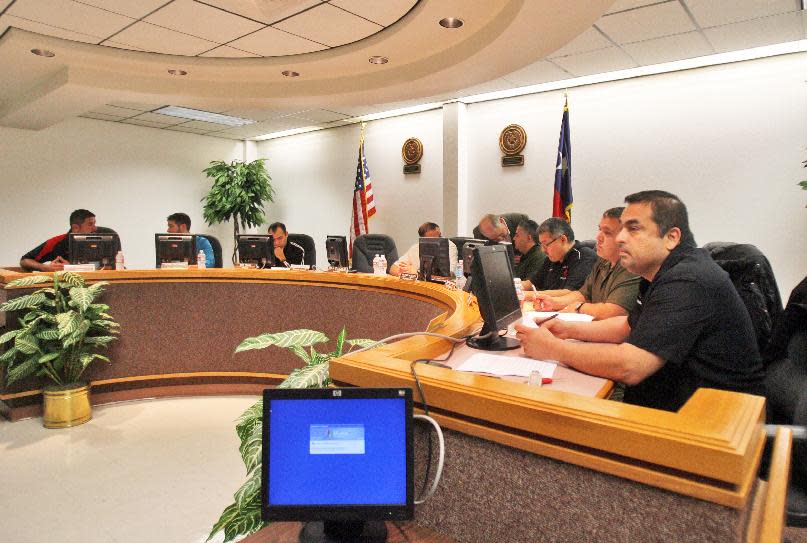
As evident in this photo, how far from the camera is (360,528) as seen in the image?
0.94m

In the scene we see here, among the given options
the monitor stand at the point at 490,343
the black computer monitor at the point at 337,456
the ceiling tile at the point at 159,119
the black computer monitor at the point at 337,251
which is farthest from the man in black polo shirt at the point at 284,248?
the black computer monitor at the point at 337,456

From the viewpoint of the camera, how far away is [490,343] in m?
1.66

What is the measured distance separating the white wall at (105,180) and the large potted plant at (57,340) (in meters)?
3.88

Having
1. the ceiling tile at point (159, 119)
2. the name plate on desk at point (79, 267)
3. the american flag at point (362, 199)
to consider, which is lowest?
the name plate on desk at point (79, 267)

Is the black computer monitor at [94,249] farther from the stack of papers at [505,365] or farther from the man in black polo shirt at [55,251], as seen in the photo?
the stack of papers at [505,365]

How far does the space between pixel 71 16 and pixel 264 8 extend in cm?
152

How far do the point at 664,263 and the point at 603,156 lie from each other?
385cm

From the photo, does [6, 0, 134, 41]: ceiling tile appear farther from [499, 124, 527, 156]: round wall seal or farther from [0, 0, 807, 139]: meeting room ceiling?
[499, 124, 527, 156]: round wall seal

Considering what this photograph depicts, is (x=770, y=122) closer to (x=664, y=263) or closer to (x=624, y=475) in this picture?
(x=664, y=263)

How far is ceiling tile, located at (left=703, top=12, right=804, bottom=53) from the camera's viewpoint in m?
3.49

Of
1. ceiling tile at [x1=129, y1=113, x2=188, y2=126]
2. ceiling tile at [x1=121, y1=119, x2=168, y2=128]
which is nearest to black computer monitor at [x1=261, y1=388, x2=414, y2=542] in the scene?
ceiling tile at [x1=129, y1=113, x2=188, y2=126]

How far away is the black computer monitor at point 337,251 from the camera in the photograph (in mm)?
4543

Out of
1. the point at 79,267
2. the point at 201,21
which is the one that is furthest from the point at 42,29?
the point at 79,267

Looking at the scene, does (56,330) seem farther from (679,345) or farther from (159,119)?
(159,119)
